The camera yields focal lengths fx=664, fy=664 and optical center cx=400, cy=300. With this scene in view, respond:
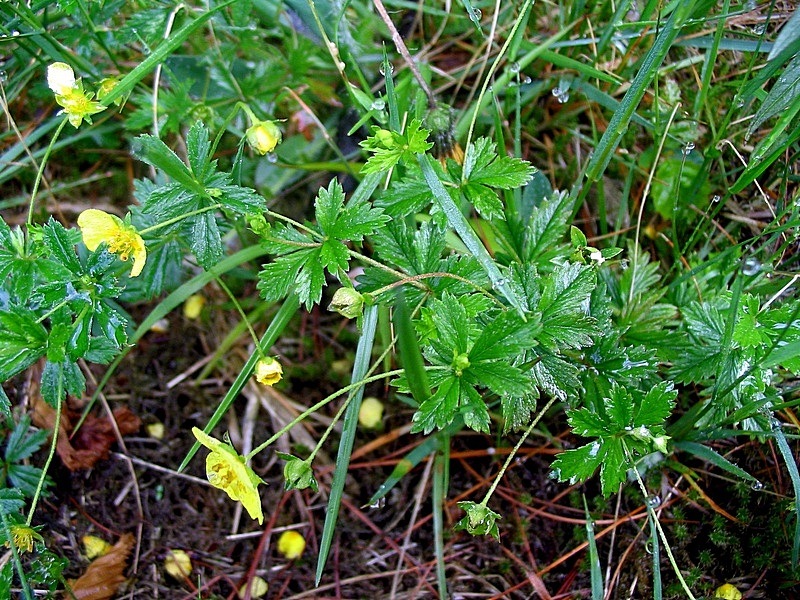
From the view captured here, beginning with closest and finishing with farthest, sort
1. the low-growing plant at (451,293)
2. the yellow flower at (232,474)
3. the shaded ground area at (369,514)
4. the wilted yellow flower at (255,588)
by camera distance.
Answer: the yellow flower at (232,474) < the low-growing plant at (451,293) < the shaded ground area at (369,514) < the wilted yellow flower at (255,588)

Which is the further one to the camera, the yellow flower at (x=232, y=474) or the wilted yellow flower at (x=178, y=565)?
the wilted yellow flower at (x=178, y=565)

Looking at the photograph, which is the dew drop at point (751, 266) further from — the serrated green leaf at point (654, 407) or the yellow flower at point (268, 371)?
the yellow flower at point (268, 371)

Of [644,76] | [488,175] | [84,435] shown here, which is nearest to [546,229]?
[488,175]

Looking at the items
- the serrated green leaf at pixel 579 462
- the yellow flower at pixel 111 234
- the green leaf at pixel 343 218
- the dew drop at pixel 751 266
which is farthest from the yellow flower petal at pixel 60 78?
the dew drop at pixel 751 266

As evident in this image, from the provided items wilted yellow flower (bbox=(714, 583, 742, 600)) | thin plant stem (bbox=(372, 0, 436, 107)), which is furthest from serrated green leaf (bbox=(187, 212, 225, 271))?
wilted yellow flower (bbox=(714, 583, 742, 600))

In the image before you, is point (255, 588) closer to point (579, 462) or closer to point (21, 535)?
point (21, 535)

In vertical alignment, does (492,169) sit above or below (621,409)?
above
